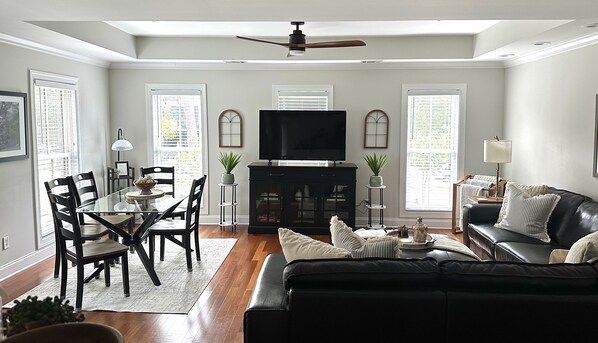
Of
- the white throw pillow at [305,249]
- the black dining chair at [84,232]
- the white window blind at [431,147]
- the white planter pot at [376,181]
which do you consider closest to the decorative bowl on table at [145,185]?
the black dining chair at [84,232]

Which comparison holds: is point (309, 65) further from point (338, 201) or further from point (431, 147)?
point (431, 147)

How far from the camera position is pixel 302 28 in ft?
19.3

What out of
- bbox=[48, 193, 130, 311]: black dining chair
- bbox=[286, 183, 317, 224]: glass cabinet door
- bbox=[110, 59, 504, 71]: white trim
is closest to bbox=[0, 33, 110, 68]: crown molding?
bbox=[110, 59, 504, 71]: white trim

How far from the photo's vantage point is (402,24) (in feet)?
18.5

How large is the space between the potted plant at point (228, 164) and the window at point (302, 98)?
3.10ft

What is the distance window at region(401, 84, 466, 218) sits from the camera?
23.4ft

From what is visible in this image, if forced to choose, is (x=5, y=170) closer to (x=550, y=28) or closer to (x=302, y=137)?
(x=302, y=137)

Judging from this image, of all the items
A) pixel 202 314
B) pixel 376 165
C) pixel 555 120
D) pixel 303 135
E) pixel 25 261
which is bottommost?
pixel 202 314

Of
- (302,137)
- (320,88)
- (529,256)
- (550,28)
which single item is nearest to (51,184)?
(302,137)

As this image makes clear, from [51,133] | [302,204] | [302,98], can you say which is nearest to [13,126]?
[51,133]

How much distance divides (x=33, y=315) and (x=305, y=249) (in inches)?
70.5

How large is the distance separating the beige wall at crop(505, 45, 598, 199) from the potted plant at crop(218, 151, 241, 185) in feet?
12.7

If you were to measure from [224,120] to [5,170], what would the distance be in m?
3.11

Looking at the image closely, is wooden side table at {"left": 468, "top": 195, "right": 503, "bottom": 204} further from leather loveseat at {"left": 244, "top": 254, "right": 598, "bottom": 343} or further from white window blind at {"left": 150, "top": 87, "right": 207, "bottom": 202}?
white window blind at {"left": 150, "top": 87, "right": 207, "bottom": 202}
